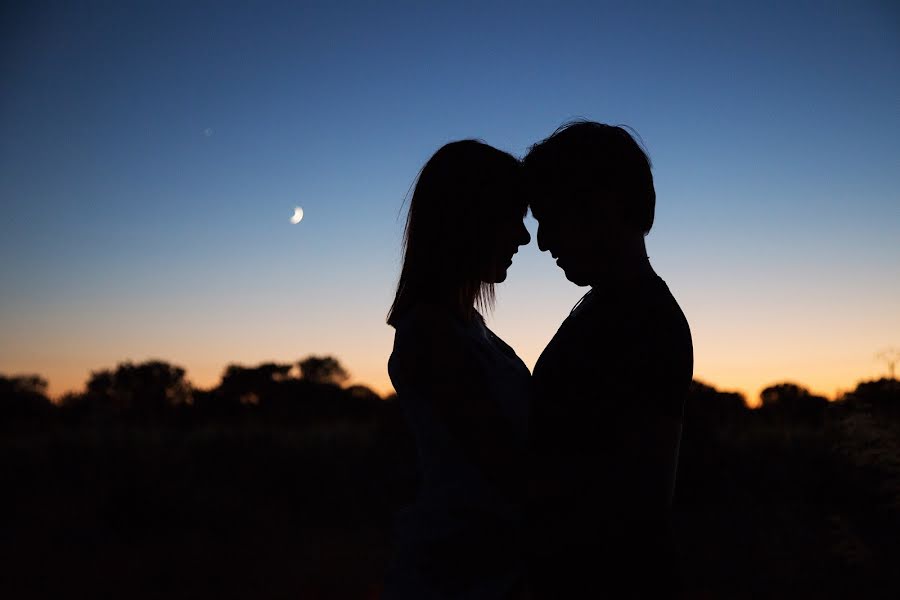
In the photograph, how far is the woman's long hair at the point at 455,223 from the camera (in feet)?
7.11

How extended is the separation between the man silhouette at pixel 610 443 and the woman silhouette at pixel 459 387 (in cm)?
20

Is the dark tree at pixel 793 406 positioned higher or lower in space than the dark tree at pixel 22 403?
higher

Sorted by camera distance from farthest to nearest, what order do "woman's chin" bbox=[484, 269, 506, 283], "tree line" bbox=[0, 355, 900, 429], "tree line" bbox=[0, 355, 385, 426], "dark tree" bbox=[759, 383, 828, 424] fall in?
"tree line" bbox=[0, 355, 385, 426] < "dark tree" bbox=[759, 383, 828, 424] < "tree line" bbox=[0, 355, 900, 429] < "woman's chin" bbox=[484, 269, 506, 283]

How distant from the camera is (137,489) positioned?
10.8 metres

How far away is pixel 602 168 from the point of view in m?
1.95

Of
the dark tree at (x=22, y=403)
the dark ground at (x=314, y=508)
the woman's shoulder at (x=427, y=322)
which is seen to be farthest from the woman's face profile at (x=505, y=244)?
the dark tree at (x=22, y=403)

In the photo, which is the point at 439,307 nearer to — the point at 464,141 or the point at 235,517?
the point at 464,141

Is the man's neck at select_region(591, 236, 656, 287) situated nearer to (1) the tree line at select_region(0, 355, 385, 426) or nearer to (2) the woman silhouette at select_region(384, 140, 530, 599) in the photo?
(2) the woman silhouette at select_region(384, 140, 530, 599)

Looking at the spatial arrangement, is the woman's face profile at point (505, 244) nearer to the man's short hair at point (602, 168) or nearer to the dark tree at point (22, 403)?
the man's short hair at point (602, 168)

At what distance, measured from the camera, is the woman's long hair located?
7.11 feet

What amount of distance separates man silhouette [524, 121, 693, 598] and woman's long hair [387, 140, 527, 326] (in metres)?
0.48

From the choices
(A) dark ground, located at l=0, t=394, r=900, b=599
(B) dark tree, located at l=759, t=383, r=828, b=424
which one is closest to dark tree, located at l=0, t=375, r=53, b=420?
(A) dark ground, located at l=0, t=394, r=900, b=599

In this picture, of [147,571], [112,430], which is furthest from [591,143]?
[112,430]

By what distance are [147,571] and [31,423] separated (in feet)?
32.3
